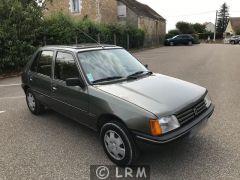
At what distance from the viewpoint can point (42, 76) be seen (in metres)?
5.46

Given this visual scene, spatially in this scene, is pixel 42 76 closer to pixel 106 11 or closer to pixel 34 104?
pixel 34 104

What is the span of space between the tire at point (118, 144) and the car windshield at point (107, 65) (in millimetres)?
880

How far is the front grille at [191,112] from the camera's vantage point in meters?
3.61

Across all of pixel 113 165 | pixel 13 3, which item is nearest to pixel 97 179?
pixel 113 165

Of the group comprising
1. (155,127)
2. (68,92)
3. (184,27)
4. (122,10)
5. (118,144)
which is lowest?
(118,144)

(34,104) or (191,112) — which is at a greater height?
(191,112)

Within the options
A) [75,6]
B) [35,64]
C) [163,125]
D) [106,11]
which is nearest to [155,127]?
[163,125]

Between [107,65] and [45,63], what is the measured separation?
5.08 feet

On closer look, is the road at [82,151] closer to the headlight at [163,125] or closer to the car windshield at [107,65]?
the headlight at [163,125]

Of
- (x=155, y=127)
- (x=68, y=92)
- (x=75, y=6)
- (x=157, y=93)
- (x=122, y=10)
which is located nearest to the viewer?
(x=155, y=127)

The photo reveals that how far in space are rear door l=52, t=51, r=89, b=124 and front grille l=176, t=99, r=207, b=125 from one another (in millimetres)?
1470

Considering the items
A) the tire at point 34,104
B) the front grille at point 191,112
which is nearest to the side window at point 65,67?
the tire at point 34,104

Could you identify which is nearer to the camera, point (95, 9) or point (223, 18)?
point (95, 9)

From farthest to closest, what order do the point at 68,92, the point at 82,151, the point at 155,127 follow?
the point at 68,92 < the point at 82,151 < the point at 155,127
